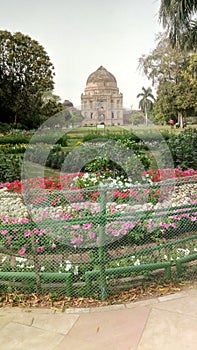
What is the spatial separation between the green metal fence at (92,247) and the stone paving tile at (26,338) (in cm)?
46

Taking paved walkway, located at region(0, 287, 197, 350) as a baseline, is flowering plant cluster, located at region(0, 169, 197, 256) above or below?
above

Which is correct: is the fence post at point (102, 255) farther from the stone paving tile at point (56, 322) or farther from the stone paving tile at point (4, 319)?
the stone paving tile at point (4, 319)

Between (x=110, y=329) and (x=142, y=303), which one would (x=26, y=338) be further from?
(x=142, y=303)

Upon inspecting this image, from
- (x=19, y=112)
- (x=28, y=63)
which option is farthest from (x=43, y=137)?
(x=28, y=63)

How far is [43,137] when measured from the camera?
9500 mm

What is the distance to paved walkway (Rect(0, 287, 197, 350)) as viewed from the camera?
1991mm

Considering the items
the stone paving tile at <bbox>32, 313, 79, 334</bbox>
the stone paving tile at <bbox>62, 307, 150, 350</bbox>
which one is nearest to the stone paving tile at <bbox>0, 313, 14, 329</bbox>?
the stone paving tile at <bbox>32, 313, 79, 334</bbox>

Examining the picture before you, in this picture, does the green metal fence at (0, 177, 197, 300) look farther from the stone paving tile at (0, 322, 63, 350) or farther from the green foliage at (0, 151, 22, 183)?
the green foliage at (0, 151, 22, 183)

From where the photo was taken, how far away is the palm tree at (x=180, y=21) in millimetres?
A: 8039

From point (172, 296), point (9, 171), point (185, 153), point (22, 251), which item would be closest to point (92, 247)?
point (22, 251)

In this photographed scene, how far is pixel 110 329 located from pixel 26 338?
55 centimetres

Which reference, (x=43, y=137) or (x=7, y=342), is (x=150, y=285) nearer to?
(x=7, y=342)

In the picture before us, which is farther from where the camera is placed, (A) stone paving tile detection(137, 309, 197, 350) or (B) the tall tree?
(B) the tall tree

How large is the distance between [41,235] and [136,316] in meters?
1.23
